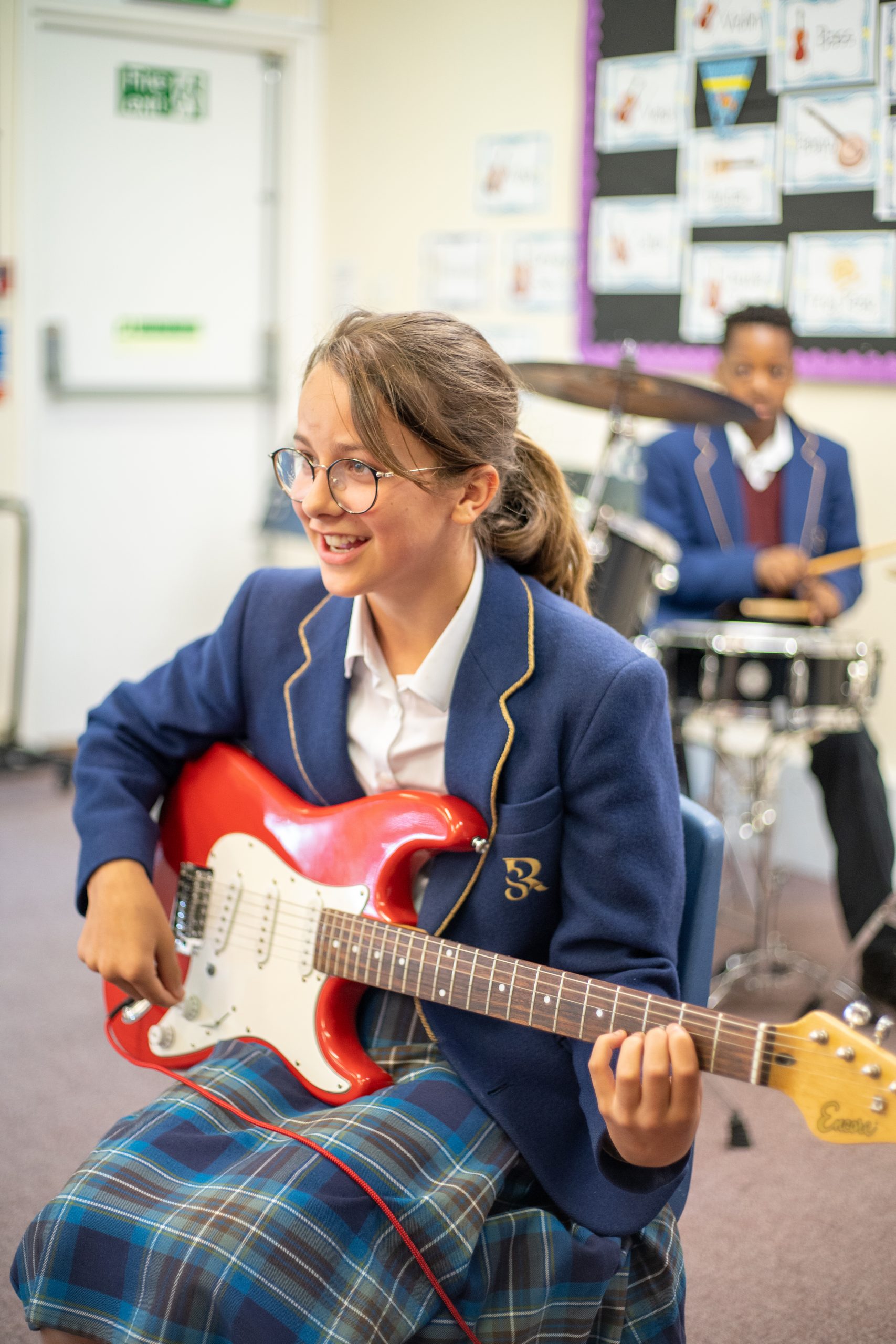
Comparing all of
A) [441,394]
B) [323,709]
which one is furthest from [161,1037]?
[441,394]

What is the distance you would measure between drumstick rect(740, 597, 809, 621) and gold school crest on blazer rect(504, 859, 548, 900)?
163cm

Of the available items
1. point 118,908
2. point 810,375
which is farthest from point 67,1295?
point 810,375

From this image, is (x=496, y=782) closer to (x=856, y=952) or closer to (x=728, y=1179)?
(x=728, y=1179)

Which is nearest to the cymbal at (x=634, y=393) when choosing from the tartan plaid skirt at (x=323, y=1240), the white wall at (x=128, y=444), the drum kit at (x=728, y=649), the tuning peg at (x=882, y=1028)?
the drum kit at (x=728, y=649)

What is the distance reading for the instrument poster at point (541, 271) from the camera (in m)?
3.83

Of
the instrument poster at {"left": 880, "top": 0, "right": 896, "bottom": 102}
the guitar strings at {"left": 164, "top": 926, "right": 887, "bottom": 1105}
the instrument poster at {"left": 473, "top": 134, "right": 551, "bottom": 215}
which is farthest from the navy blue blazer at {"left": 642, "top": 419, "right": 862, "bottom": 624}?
the guitar strings at {"left": 164, "top": 926, "right": 887, "bottom": 1105}

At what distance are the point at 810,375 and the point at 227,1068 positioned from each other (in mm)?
2613

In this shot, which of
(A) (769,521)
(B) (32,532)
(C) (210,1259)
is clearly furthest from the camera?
(B) (32,532)

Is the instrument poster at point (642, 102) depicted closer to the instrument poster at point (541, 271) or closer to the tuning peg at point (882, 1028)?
the instrument poster at point (541, 271)

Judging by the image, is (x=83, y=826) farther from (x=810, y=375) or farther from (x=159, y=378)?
(x=159, y=378)

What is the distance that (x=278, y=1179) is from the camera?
40.4 inches

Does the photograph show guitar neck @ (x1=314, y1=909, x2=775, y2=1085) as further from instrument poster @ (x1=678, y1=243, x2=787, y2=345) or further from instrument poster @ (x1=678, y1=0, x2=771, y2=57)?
instrument poster @ (x1=678, y1=0, x2=771, y2=57)

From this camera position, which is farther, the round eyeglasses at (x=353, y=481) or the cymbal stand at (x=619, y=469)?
the cymbal stand at (x=619, y=469)

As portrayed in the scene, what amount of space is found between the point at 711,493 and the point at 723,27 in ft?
4.10
